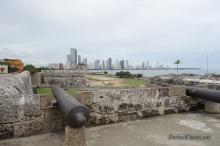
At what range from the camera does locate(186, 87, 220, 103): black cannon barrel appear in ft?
15.5

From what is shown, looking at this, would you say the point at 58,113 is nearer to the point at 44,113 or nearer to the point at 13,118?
the point at 44,113

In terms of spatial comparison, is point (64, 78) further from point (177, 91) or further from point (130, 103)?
point (130, 103)

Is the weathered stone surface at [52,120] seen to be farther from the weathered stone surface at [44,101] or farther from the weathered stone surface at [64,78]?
the weathered stone surface at [64,78]

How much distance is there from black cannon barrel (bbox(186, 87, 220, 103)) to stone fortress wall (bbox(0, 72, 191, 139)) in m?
0.20

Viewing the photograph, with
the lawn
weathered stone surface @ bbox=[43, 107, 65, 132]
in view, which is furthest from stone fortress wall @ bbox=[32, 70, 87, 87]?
weathered stone surface @ bbox=[43, 107, 65, 132]

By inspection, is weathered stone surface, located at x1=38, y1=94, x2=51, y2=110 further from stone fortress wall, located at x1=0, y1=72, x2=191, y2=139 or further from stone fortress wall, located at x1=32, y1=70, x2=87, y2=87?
stone fortress wall, located at x1=32, y1=70, x2=87, y2=87

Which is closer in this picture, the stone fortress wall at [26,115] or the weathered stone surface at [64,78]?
the stone fortress wall at [26,115]

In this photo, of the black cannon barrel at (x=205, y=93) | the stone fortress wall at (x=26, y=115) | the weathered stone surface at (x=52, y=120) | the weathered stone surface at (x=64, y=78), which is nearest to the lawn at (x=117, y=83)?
the weathered stone surface at (x=64, y=78)

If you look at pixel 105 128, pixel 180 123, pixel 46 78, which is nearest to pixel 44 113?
pixel 105 128

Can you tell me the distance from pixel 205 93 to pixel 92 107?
2558 millimetres

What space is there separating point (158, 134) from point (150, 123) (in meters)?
0.79

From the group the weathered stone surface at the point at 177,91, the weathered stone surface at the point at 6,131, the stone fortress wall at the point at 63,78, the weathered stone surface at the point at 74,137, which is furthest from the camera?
the stone fortress wall at the point at 63,78

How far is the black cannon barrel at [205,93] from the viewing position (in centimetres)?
471

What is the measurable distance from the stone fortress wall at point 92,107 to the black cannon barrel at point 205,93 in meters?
0.20
